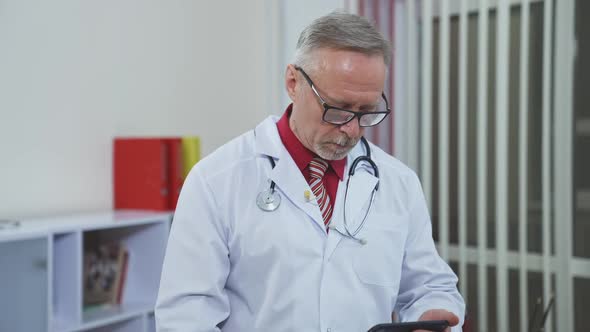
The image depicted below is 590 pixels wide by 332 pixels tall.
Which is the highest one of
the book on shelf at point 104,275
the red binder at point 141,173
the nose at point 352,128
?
the nose at point 352,128

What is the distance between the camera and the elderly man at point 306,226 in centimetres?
135

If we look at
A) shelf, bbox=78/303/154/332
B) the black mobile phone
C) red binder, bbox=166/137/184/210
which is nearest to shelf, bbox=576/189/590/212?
the black mobile phone

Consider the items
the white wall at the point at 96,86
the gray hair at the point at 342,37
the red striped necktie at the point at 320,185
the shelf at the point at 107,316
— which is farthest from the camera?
the white wall at the point at 96,86

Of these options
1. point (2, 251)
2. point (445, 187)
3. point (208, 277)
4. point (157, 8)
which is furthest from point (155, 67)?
point (208, 277)

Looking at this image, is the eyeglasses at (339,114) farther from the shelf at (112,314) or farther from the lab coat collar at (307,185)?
the shelf at (112,314)

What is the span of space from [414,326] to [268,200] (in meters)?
0.45

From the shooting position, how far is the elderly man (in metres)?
1.35

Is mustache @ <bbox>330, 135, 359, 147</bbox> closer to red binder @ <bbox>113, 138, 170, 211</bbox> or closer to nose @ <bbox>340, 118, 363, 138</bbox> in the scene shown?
nose @ <bbox>340, 118, 363, 138</bbox>

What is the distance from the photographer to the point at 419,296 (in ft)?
5.06

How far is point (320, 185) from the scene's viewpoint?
1.51 m

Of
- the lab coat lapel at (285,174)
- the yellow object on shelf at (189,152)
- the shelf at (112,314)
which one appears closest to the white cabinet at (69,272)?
the shelf at (112,314)

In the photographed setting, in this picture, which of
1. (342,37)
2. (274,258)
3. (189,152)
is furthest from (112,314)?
(342,37)

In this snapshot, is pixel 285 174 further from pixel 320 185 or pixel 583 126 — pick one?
pixel 583 126

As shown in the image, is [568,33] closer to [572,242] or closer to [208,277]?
[572,242]
